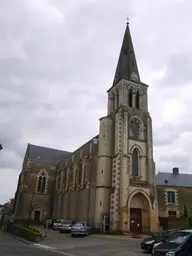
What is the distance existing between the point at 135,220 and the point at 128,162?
6588 mm

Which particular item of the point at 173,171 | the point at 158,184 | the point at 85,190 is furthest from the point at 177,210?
the point at 85,190

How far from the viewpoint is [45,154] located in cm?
5062

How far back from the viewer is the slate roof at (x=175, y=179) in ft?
122

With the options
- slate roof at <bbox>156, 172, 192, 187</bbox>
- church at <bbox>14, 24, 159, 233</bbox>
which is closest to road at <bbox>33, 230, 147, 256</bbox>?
church at <bbox>14, 24, 159, 233</bbox>

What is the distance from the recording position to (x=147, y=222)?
2783 centimetres

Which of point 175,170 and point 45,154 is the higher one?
point 45,154

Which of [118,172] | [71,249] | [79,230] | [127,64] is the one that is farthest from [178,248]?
[127,64]

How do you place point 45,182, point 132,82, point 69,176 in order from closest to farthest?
point 132,82 → point 69,176 → point 45,182

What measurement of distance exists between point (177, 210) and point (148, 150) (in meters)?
11.4

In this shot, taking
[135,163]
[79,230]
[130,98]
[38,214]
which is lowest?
[79,230]

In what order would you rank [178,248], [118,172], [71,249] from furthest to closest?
[118,172], [71,249], [178,248]

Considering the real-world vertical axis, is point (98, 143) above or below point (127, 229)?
above

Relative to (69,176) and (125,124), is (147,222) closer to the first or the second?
(125,124)

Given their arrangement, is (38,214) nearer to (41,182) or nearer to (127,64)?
(41,182)
